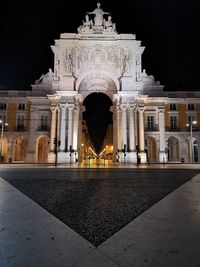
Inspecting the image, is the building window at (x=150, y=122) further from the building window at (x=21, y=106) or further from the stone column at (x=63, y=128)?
the building window at (x=21, y=106)

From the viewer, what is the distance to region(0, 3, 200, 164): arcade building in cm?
3588

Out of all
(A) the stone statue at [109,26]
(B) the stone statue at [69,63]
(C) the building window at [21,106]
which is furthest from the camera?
(C) the building window at [21,106]

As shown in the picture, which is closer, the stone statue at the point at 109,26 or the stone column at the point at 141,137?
the stone column at the point at 141,137

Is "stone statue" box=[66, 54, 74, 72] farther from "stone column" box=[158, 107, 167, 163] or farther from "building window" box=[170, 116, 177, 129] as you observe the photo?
"building window" box=[170, 116, 177, 129]

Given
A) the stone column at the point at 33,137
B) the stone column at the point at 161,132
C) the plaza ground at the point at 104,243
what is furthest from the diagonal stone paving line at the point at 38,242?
the stone column at the point at 161,132

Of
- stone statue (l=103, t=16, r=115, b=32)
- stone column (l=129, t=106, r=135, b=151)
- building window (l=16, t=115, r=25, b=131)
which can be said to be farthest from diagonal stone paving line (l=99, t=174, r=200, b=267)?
stone statue (l=103, t=16, r=115, b=32)

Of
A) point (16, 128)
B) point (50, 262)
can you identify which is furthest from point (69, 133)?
point (50, 262)

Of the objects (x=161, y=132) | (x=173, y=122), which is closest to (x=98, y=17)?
(x=161, y=132)

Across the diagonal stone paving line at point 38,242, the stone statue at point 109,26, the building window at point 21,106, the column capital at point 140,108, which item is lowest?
the diagonal stone paving line at point 38,242

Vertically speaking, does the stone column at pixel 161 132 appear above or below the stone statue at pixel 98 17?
below

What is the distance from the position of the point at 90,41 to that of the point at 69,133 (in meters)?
15.8

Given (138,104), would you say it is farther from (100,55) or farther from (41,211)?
(41,211)

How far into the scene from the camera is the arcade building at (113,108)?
35.9 metres

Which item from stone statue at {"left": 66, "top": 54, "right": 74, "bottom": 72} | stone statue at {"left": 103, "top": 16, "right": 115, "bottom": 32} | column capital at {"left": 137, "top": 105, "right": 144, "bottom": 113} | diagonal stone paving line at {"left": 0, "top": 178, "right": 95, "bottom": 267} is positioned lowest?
diagonal stone paving line at {"left": 0, "top": 178, "right": 95, "bottom": 267}
